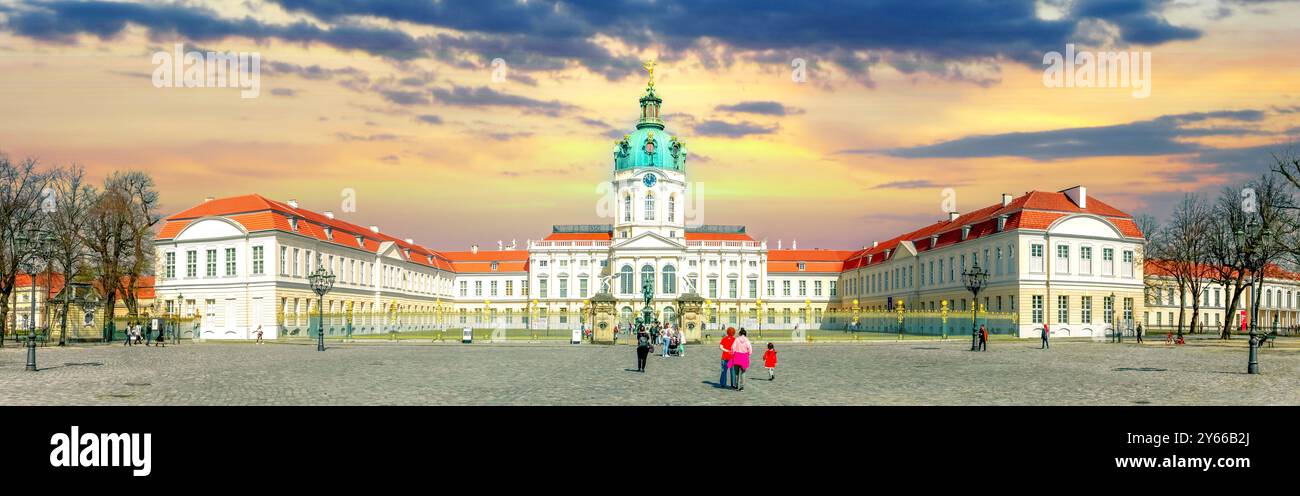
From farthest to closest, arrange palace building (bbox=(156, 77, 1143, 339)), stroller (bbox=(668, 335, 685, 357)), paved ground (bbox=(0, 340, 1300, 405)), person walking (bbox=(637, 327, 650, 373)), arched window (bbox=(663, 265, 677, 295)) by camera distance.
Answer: arched window (bbox=(663, 265, 677, 295)), palace building (bbox=(156, 77, 1143, 339)), stroller (bbox=(668, 335, 685, 357)), person walking (bbox=(637, 327, 650, 373)), paved ground (bbox=(0, 340, 1300, 405))

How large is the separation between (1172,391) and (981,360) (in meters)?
13.3

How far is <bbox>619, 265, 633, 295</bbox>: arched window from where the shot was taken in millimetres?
101562

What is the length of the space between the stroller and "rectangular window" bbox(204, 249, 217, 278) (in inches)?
1819

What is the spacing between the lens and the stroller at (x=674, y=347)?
37250 mm

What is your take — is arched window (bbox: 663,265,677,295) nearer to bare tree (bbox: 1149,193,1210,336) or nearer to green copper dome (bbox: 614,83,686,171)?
green copper dome (bbox: 614,83,686,171)

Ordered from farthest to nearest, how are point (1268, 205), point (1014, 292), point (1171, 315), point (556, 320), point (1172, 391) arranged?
point (1171, 315)
point (556, 320)
point (1014, 292)
point (1268, 205)
point (1172, 391)

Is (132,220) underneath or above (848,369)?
above

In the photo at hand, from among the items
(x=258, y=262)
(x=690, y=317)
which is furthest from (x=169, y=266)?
(x=690, y=317)

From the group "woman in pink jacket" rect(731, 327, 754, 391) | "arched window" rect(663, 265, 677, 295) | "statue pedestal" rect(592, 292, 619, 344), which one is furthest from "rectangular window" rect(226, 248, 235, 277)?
"woman in pink jacket" rect(731, 327, 754, 391)

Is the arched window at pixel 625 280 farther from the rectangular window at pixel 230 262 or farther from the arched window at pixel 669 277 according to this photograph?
the rectangular window at pixel 230 262
